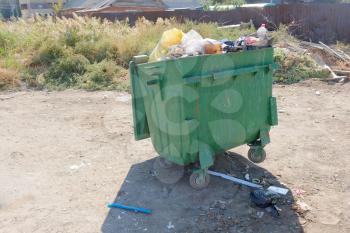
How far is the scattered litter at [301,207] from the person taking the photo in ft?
10.7

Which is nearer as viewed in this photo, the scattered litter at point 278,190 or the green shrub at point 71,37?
the scattered litter at point 278,190

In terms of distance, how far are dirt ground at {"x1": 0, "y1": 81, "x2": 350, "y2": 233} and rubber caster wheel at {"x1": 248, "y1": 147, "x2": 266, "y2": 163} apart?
0.24 feet

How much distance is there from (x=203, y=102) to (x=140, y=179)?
3.71 feet

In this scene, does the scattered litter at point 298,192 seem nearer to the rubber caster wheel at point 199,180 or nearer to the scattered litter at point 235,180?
the scattered litter at point 235,180

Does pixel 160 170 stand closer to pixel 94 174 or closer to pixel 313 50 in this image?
pixel 94 174

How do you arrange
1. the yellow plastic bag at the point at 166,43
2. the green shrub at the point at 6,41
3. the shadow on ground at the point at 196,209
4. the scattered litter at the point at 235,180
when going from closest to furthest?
1. the shadow on ground at the point at 196,209
2. the scattered litter at the point at 235,180
3. the yellow plastic bag at the point at 166,43
4. the green shrub at the point at 6,41

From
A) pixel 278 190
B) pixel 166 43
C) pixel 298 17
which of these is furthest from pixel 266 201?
pixel 298 17

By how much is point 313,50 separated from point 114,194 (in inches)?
312

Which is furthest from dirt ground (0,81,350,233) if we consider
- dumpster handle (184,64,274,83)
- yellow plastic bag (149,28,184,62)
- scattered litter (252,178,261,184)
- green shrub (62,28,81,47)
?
green shrub (62,28,81,47)

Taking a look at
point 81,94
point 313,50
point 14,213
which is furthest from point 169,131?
point 313,50

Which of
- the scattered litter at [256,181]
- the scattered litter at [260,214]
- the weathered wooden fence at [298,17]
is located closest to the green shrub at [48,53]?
the weathered wooden fence at [298,17]

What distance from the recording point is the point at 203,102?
338 centimetres

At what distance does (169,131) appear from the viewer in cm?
346

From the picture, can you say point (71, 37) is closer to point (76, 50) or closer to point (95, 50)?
point (76, 50)
